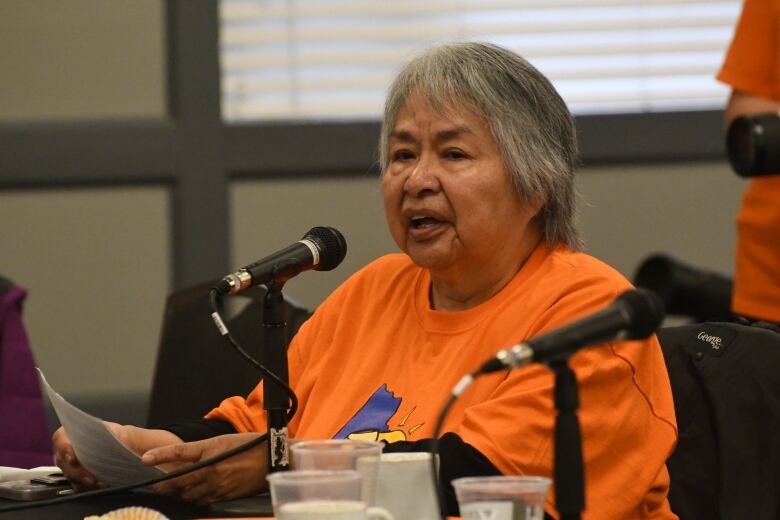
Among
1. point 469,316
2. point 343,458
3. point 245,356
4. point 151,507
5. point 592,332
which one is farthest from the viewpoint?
point 469,316

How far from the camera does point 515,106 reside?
2141 millimetres

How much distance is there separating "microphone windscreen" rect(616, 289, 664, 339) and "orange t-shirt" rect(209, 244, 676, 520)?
368 mm

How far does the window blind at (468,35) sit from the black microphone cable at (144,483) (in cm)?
245

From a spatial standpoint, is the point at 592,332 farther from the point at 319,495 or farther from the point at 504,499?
the point at 319,495

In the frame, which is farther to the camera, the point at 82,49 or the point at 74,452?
the point at 82,49

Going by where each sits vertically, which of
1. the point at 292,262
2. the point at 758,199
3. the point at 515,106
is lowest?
the point at 758,199

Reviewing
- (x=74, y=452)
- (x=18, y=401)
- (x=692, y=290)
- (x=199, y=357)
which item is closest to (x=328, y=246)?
(x=74, y=452)

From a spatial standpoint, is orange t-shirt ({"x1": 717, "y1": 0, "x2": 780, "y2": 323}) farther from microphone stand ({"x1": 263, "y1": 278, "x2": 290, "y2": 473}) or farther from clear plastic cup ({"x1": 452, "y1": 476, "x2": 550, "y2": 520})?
clear plastic cup ({"x1": 452, "y1": 476, "x2": 550, "y2": 520})

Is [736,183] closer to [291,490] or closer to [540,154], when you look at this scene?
[540,154]

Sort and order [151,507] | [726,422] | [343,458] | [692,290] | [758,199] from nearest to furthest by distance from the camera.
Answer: [343,458]
[151,507]
[726,422]
[758,199]
[692,290]

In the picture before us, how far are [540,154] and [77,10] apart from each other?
244cm

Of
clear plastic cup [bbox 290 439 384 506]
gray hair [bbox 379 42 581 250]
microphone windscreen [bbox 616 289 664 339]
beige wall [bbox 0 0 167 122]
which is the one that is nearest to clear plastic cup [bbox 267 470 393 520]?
clear plastic cup [bbox 290 439 384 506]

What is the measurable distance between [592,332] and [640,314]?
6 centimetres

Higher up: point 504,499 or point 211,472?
point 504,499
